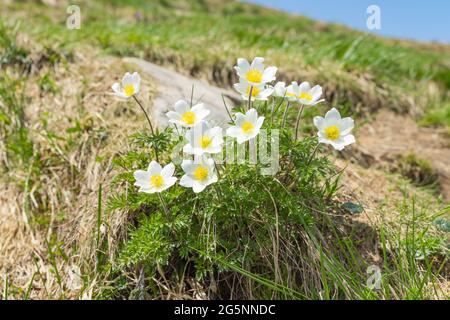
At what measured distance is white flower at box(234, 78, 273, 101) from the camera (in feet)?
6.21

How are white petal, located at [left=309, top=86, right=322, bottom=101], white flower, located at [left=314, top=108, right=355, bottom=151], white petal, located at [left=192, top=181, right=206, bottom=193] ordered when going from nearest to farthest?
white petal, located at [left=192, top=181, right=206, bottom=193]
white flower, located at [left=314, top=108, right=355, bottom=151]
white petal, located at [left=309, top=86, right=322, bottom=101]

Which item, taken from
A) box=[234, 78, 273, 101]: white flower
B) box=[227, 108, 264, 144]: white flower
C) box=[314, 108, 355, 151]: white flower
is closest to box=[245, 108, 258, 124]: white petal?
box=[227, 108, 264, 144]: white flower

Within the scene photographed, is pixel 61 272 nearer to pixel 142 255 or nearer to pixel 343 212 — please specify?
pixel 142 255

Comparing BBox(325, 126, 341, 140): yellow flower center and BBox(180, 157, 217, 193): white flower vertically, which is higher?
BBox(325, 126, 341, 140): yellow flower center

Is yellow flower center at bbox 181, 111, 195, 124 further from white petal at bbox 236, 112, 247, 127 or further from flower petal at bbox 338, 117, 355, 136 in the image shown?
flower petal at bbox 338, 117, 355, 136

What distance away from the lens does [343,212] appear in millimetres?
2283

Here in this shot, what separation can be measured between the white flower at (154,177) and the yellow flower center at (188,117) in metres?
0.17

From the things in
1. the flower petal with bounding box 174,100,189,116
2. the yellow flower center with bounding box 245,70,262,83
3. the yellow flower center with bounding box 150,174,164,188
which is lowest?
the yellow flower center with bounding box 150,174,164,188

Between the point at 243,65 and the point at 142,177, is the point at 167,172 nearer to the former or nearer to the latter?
the point at 142,177

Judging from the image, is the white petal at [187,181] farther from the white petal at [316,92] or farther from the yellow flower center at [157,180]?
the white petal at [316,92]

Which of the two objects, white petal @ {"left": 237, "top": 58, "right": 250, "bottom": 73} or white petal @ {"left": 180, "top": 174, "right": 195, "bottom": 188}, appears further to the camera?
white petal @ {"left": 237, "top": 58, "right": 250, "bottom": 73}

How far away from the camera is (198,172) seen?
1782 millimetres

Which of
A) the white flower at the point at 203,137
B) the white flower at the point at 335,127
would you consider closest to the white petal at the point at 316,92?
the white flower at the point at 335,127
